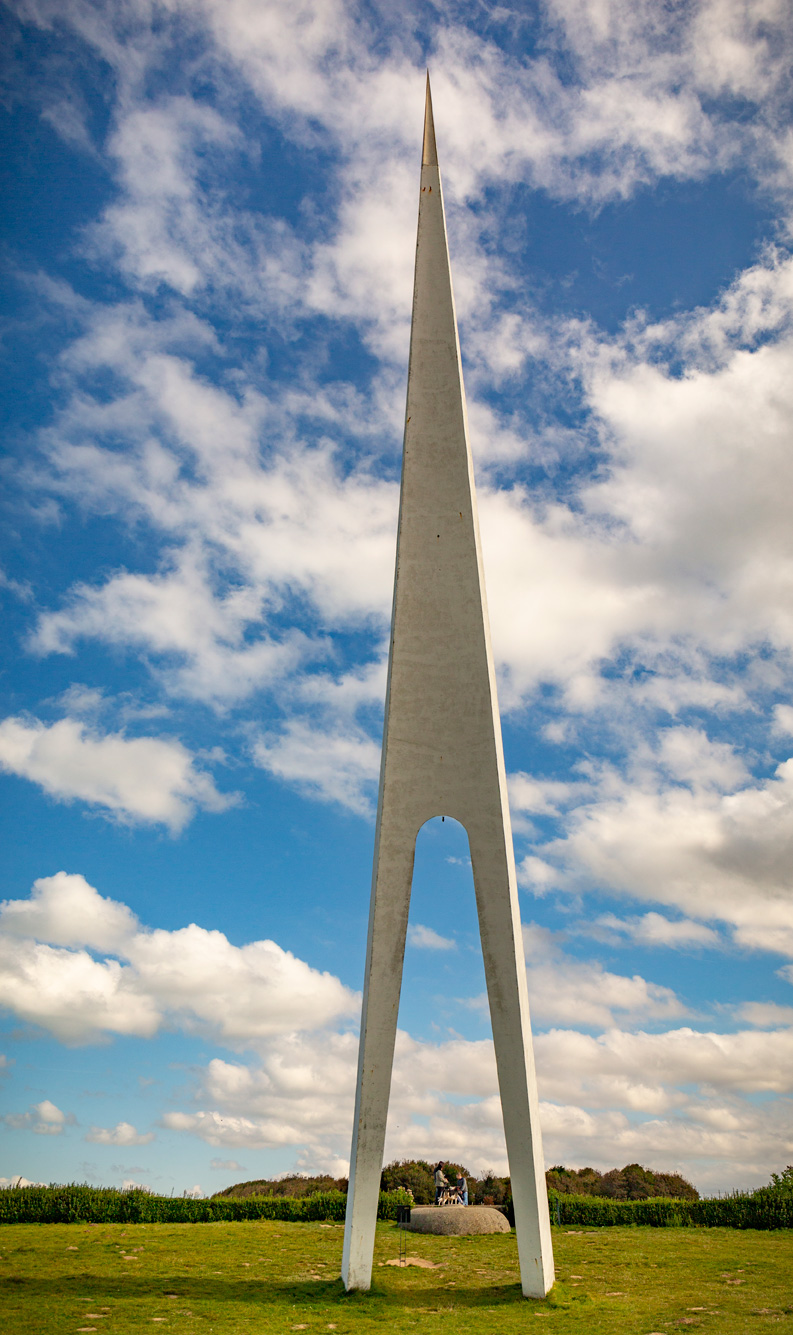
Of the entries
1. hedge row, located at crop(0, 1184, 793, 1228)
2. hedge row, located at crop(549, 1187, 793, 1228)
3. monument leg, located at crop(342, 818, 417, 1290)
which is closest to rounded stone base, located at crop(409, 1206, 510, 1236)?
hedge row, located at crop(0, 1184, 793, 1228)

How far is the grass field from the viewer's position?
9.90 m

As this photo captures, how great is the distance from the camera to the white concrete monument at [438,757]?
38.9ft

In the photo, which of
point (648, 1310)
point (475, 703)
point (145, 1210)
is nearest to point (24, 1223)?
point (145, 1210)

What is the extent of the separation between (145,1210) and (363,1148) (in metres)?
9.01

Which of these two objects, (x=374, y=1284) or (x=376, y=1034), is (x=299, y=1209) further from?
(x=376, y=1034)

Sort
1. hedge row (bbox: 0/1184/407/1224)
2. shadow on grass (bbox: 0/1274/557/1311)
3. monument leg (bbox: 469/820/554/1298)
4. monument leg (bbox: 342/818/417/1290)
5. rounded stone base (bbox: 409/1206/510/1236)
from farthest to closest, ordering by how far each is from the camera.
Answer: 1. hedge row (bbox: 0/1184/407/1224)
2. rounded stone base (bbox: 409/1206/510/1236)
3. monument leg (bbox: 342/818/417/1290)
4. monument leg (bbox: 469/820/554/1298)
5. shadow on grass (bbox: 0/1274/557/1311)

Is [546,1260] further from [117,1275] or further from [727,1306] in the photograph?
[117,1275]

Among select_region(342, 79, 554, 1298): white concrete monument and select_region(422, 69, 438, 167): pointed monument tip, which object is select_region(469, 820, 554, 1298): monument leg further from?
select_region(422, 69, 438, 167): pointed monument tip

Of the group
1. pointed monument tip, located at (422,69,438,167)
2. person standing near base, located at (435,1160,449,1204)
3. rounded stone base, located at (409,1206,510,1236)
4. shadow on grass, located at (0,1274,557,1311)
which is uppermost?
pointed monument tip, located at (422,69,438,167)

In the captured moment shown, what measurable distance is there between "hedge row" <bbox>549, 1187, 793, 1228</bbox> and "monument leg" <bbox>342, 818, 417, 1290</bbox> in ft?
30.7

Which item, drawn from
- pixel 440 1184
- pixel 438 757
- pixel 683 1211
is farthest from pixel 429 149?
pixel 683 1211

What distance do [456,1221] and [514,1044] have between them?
24.0ft

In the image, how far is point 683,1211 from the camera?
19297 mm

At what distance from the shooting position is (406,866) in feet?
42.1
